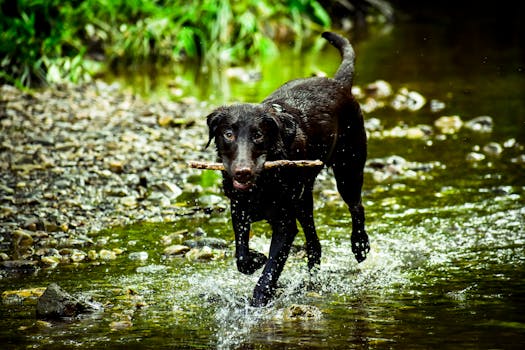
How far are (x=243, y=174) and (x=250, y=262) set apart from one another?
893 millimetres

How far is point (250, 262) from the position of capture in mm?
5691

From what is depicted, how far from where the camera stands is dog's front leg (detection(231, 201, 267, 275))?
5570 mm

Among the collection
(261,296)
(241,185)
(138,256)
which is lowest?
(261,296)

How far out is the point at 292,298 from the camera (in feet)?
18.4

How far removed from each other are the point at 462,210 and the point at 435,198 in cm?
47

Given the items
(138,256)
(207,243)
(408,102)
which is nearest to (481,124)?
(408,102)

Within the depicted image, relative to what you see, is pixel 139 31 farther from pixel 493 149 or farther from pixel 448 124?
pixel 493 149

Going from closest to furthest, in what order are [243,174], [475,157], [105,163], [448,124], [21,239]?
1. [243,174]
2. [21,239]
3. [105,163]
4. [475,157]
5. [448,124]

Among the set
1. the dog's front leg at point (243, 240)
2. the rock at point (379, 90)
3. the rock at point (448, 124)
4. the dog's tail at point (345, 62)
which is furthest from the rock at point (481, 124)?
the dog's front leg at point (243, 240)

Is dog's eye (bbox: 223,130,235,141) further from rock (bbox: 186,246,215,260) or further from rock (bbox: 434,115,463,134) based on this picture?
rock (bbox: 434,115,463,134)

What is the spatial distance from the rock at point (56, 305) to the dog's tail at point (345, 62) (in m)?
2.74

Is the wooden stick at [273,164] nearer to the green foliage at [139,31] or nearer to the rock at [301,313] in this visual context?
the rock at [301,313]

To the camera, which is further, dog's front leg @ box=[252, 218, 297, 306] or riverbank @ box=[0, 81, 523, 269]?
riverbank @ box=[0, 81, 523, 269]

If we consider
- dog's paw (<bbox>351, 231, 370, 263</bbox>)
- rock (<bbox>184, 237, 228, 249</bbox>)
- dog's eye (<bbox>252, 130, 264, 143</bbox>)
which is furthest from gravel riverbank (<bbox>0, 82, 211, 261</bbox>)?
dog's eye (<bbox>252, 130, 264, 143</bbox>)
